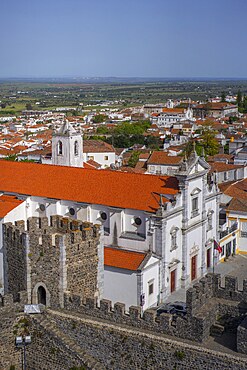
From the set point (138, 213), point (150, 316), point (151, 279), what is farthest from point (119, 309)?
point (138, 213)

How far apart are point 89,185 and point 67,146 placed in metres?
7.50

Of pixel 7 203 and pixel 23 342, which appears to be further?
pixel 7 203

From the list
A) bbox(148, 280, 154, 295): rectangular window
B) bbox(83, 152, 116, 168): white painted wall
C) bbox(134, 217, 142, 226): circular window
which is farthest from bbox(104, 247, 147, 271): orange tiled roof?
bbox(83, 152, 116, 168): white painted wall

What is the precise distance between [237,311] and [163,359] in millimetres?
3081

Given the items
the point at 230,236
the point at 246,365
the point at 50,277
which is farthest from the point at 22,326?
the point at 230,236

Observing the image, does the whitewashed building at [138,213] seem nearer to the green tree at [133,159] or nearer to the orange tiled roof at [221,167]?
the orange tiled roof at [221,167]

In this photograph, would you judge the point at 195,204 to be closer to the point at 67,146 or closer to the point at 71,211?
Result: the point at 71,211

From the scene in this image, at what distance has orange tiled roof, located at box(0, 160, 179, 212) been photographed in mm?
31531

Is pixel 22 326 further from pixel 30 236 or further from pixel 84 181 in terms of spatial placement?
pixel 84 181

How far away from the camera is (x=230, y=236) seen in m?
39.1

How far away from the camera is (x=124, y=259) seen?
95.7 feet

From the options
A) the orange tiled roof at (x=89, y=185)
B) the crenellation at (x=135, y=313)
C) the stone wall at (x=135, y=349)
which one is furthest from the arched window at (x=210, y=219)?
the crenellation at (x=135, y=313)

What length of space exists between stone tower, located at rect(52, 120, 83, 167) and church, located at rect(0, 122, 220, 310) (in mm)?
4201

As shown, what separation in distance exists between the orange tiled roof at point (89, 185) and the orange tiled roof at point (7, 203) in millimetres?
753
